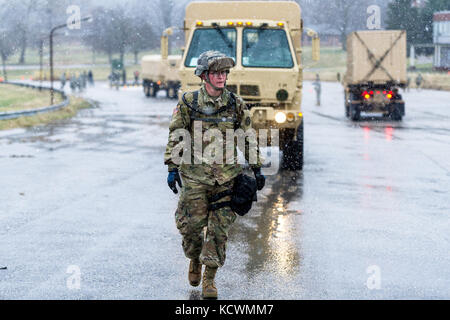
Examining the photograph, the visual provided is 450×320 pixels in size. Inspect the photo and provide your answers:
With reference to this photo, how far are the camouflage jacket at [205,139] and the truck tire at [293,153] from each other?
24.7 feet

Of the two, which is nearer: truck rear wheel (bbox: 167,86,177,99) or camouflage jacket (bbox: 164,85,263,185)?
camouflage jacket (bbox: 164,85,263,185)

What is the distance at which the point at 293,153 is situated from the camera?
1334 cm

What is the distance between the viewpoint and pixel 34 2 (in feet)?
485

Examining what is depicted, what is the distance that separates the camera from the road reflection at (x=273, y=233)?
263 inches

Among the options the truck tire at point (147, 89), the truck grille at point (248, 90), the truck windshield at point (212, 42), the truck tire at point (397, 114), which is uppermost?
the truck windshield at point (212, 42)

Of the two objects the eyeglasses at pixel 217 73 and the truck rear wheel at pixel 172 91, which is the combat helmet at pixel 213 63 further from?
the truck rear wheel at pixel 172 91

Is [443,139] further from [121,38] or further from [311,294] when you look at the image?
[121,38]

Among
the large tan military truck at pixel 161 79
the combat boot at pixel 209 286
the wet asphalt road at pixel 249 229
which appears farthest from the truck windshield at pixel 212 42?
the large tan military truck at pixel 161 79

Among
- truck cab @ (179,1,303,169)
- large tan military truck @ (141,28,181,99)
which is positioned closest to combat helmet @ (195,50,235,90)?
truck cab @ (179,1,303,169)

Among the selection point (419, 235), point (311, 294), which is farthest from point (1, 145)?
point (311, 294)

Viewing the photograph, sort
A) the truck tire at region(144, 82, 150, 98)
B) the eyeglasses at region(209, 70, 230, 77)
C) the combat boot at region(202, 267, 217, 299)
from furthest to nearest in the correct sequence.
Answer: the truck tire at region(144, 82, 150, 98) < the eyeglasses at region(209, 70, 230, 77) < the combat boot at region(202, 267, 217, 299)

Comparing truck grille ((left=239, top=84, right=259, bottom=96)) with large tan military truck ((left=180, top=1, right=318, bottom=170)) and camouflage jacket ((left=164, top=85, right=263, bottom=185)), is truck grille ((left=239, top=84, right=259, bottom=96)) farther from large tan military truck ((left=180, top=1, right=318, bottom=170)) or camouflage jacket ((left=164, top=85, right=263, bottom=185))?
camouflage jacket ((left=164, top=85, right=263, bottom=185))

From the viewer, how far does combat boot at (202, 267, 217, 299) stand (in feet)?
18.4
